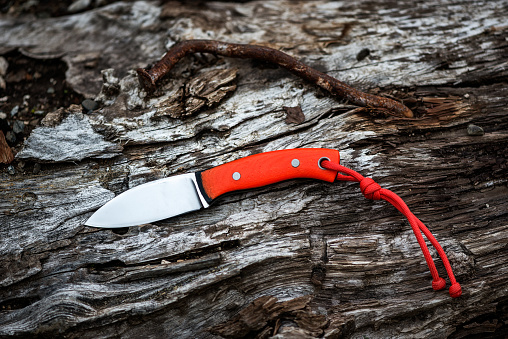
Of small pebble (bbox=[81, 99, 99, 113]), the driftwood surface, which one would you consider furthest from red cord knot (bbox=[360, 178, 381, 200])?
small pebble (bbox=[81, 99, 99, 113])

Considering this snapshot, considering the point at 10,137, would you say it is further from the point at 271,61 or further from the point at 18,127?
the point at 271,61

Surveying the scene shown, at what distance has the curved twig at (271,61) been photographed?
3404mm

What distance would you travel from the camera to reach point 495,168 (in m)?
3.35

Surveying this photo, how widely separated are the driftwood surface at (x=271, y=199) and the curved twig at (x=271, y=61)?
0.40 feet

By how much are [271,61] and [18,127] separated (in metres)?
2.67

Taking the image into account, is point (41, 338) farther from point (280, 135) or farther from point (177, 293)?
point (280, 135)

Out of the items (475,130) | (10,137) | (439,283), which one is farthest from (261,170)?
(10,137)

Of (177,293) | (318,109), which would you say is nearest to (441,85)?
(318,109)

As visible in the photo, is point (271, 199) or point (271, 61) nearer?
point (271, 199)

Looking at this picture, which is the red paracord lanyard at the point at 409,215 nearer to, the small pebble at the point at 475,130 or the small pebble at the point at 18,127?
the small pebble at the point at 475,130

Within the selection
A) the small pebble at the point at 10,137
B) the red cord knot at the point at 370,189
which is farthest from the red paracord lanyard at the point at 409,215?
the small pebble at the point at 10,137

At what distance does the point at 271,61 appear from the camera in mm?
3648

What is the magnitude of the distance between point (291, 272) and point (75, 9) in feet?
15.3

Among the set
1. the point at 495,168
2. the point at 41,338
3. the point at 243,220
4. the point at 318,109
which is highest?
the point at 318,109
